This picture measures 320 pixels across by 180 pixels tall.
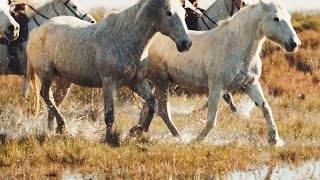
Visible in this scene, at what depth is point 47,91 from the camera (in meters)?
11.2

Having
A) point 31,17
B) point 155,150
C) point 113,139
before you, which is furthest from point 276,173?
point 31,17

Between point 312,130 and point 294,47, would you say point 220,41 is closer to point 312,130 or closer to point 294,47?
point 294,47

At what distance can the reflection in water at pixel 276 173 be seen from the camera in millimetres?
8234

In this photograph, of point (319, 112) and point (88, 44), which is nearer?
point (88, 44)

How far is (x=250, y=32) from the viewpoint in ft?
34.2

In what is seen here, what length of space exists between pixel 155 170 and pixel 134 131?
7.06 ft

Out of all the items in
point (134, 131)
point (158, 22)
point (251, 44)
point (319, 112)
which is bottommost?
point (319, 112)

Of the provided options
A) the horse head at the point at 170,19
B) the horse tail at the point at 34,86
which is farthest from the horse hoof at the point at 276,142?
the horse tail at the point at 34,86

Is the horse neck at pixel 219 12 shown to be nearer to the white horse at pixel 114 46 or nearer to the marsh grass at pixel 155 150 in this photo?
the marsh grass at pixel 155 150

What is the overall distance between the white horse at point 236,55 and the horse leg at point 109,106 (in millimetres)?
583

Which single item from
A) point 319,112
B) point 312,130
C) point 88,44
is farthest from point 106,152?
point 319,112

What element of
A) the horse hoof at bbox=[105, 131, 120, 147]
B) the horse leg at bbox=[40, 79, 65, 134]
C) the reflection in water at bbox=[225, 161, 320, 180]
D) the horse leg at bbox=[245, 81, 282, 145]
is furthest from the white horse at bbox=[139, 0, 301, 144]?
the horse leg at bbox=[40, 79, 65, 134]

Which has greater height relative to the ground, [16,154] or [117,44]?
[117,44]

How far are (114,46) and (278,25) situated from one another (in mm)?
2135
